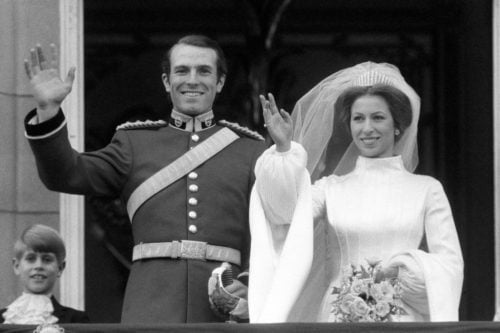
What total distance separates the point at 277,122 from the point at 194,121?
2.08 ft

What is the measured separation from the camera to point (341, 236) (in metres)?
7.16

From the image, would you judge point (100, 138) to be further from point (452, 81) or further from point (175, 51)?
point (175, 51)

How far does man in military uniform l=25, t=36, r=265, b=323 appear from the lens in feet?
23.5

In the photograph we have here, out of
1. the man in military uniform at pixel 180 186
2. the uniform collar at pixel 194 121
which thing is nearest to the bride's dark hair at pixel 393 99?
the man in military uniform at pixel 180 186

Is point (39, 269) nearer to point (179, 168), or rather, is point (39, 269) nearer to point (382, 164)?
point (179, 168)

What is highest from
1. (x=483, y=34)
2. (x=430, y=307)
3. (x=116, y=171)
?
(x=483, y=34)

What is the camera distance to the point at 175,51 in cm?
732

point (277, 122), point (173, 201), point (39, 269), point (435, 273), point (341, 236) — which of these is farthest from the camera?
point (39, 269)

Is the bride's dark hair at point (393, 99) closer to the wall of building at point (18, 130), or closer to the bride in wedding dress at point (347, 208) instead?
the bride in wedding dress at point (347, 208)

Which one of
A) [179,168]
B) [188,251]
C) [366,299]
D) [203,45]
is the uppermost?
[203,45]

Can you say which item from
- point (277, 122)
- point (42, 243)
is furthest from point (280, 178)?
point (42, 243)

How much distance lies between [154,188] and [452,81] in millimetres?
2938

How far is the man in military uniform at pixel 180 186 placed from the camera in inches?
281

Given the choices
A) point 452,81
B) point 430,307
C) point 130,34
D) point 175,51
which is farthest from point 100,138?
point 430,307
